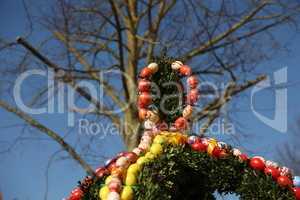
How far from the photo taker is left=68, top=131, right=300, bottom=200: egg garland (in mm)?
3328

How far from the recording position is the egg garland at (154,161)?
3.33 m

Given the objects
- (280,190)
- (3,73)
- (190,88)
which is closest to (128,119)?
(3,73)

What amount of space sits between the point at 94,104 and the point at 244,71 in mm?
2778

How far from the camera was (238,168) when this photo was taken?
387 cm

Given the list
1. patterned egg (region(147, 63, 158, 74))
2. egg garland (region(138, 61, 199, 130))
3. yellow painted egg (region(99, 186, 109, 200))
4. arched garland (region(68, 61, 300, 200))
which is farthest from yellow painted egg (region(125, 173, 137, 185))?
patterned egg (region(147, 63, 158, 74))

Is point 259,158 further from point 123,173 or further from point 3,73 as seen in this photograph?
point 3,73

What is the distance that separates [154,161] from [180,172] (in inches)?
10.6

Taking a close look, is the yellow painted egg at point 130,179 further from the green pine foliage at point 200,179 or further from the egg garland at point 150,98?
the egg garland at point 150,98

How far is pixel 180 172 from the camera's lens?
3.67m

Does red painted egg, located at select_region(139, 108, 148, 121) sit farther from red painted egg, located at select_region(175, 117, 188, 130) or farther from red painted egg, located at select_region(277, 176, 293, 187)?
red painted egg, located at select_region(277, 176, 293, 187)

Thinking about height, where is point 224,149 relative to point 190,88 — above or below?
below

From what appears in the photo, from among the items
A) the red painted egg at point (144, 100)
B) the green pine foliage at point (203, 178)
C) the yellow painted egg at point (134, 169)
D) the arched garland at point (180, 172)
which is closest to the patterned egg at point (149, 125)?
the arched garland at point (180, 172)

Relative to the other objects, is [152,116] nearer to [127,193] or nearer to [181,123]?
[181,123]

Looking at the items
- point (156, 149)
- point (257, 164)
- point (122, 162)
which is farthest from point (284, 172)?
point (122, 162)
